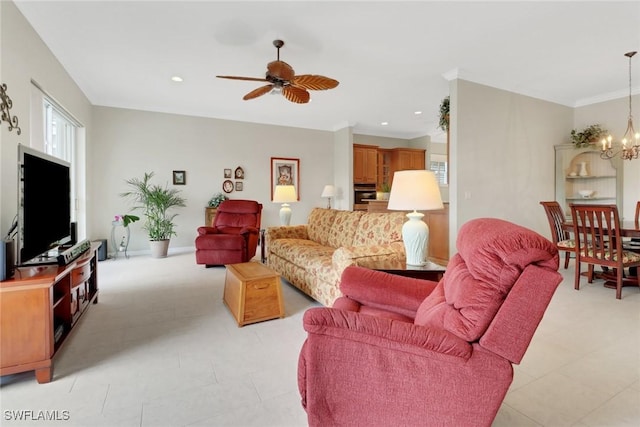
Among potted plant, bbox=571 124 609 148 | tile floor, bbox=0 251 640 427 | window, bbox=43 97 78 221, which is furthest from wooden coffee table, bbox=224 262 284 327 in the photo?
potted plant, bbox=571 124 609 148

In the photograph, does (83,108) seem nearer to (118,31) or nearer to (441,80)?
(118,31)

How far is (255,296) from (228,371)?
0.71m

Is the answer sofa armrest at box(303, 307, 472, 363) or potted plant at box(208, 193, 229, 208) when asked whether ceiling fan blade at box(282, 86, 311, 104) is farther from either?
potted plant at box(208, 193, 229, 208)

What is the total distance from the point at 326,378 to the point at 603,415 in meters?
1.44

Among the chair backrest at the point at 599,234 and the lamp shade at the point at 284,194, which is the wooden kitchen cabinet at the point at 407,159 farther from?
the chair backrest at the point at 599,234

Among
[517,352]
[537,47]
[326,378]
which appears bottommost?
[326,378]

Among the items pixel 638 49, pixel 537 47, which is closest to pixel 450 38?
pixel 537 47

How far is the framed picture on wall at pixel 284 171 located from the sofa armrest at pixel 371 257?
4.32 meters

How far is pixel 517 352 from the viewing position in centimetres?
96

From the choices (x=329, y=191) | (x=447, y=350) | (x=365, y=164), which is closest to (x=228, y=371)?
(x=447, y=350)

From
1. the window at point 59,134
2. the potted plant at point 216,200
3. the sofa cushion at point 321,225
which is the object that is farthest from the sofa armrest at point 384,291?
the potted plant at point 216,200

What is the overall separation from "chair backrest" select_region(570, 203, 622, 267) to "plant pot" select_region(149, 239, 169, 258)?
5757 mm

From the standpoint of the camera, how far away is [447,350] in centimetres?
101

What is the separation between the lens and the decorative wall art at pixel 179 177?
564 cm
